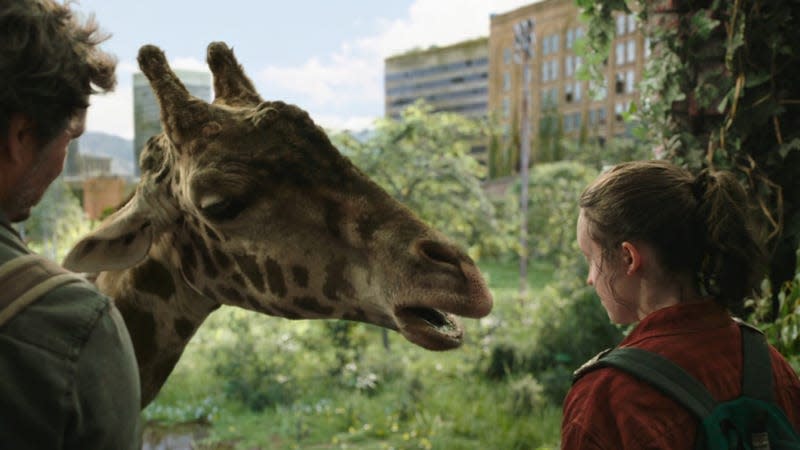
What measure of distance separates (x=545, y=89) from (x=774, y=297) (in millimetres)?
8835

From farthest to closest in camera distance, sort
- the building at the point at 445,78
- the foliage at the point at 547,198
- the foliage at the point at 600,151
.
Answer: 1. the foliage at the point at 547,198
2. the foliage at the point at 600,151
3. the building at the point at 445,78

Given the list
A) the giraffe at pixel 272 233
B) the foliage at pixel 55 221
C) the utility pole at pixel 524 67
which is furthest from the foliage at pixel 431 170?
the giraffe at pixel 272 233

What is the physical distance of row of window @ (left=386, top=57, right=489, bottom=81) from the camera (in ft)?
31.4

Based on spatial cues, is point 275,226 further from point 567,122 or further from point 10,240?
point 567,122

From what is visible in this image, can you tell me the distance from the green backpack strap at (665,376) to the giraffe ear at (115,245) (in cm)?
110

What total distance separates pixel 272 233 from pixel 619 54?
6995 millimetres

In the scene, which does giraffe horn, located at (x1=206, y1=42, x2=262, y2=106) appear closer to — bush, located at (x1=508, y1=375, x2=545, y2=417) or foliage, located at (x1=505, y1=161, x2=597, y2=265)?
bush, located at (x1=508, y1=375, x2=545, y2=417)

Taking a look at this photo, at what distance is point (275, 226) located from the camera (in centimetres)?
→ 151

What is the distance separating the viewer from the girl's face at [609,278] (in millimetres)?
1167

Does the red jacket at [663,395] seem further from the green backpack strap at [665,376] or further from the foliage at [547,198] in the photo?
the foliage at [547,198]

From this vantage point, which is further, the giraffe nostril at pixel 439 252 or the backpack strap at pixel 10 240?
the giraffe nostril at pixel 439 252

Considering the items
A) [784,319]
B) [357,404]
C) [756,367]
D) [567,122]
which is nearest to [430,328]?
[756,367]

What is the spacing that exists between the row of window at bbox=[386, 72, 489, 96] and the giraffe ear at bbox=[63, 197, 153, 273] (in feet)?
25.5

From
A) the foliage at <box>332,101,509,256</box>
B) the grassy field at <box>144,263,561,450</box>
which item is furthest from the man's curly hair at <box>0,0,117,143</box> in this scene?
the foliage at <box>332,101,509,256</box>
